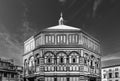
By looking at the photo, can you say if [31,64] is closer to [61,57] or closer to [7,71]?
[7,71]

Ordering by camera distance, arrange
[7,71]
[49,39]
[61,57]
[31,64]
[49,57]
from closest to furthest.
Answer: [49,57] < [61,57] < [49,39] < [7,71] < [31,64]

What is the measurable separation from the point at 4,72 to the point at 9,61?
16.0 feet

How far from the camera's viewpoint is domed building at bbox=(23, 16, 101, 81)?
54.8m

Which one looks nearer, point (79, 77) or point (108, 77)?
point (79, 77)

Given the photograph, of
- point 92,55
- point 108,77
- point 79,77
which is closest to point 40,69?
point 79,77

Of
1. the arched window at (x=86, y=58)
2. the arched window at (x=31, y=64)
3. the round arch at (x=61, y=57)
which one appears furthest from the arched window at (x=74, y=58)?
the arched window at (x=31, y=64)

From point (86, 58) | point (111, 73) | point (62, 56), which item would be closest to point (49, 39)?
point (62, 56)

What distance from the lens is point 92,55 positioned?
6247 centimetres

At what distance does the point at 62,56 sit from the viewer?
56.0 meters

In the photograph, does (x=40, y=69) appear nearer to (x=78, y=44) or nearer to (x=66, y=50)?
(x=66, y=50)

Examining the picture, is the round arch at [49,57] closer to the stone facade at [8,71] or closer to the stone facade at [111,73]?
the stone facade at [8,71]

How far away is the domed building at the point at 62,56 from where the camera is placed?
54.8 meters

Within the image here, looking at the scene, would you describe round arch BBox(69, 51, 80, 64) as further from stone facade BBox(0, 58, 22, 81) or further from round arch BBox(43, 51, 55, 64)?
stone facade BBox(0, 58, 22, 81)

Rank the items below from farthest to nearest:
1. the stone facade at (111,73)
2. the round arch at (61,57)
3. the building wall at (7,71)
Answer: the stone facade at (111,73) → the building wall at (7,71) → the round arch at (61,57)
